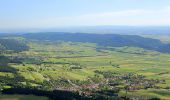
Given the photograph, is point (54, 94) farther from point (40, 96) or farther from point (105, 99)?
point (105, 99)

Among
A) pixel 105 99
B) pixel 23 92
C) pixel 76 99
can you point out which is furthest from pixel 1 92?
pixel 105 99

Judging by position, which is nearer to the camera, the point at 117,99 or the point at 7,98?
the point at 7,98

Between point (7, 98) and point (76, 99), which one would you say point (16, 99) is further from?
point (76, 99)

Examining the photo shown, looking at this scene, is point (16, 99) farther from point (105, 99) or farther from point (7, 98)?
point (105, 99)

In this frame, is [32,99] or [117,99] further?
[117,99]

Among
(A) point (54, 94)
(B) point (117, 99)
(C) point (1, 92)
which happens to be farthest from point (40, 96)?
(B) point (117, 99)

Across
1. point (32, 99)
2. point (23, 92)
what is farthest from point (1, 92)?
point (32, 99)

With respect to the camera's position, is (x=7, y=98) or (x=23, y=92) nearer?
(x=7, y=98)
